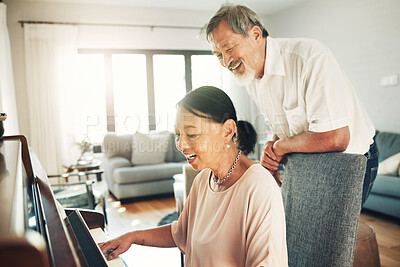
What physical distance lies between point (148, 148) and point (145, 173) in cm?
51

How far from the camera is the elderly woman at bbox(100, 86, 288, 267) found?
0.99 m

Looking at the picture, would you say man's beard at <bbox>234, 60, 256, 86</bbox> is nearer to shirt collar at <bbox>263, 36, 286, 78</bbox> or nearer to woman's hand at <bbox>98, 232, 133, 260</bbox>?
shirt collar at <bbox>263, 36, 286, 78</bbox>

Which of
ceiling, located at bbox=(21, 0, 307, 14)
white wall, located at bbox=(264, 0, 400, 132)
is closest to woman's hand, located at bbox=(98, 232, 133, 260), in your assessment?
white wall, located at bbox=(264, 0, 400, 132)

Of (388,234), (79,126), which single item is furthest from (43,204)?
(79,126)

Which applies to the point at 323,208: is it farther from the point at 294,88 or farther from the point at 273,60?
the point at 273,60

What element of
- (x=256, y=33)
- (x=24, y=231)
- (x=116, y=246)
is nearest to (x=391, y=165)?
(x=256, y=33)

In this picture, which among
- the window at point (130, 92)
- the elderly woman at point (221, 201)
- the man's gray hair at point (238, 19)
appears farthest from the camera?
the window at point (130, 92)

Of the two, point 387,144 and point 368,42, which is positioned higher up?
point 368,42

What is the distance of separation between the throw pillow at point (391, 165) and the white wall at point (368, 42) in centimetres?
71

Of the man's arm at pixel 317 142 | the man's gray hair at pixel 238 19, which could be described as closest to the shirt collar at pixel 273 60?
the man's gray hair at pixel 238 19

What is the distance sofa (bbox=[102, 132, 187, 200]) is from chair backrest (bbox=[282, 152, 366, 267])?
3663mm

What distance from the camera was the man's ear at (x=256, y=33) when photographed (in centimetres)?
153

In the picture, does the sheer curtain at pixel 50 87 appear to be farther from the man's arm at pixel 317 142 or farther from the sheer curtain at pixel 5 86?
the man's arm at pixel 317 142

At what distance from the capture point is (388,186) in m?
3.45
